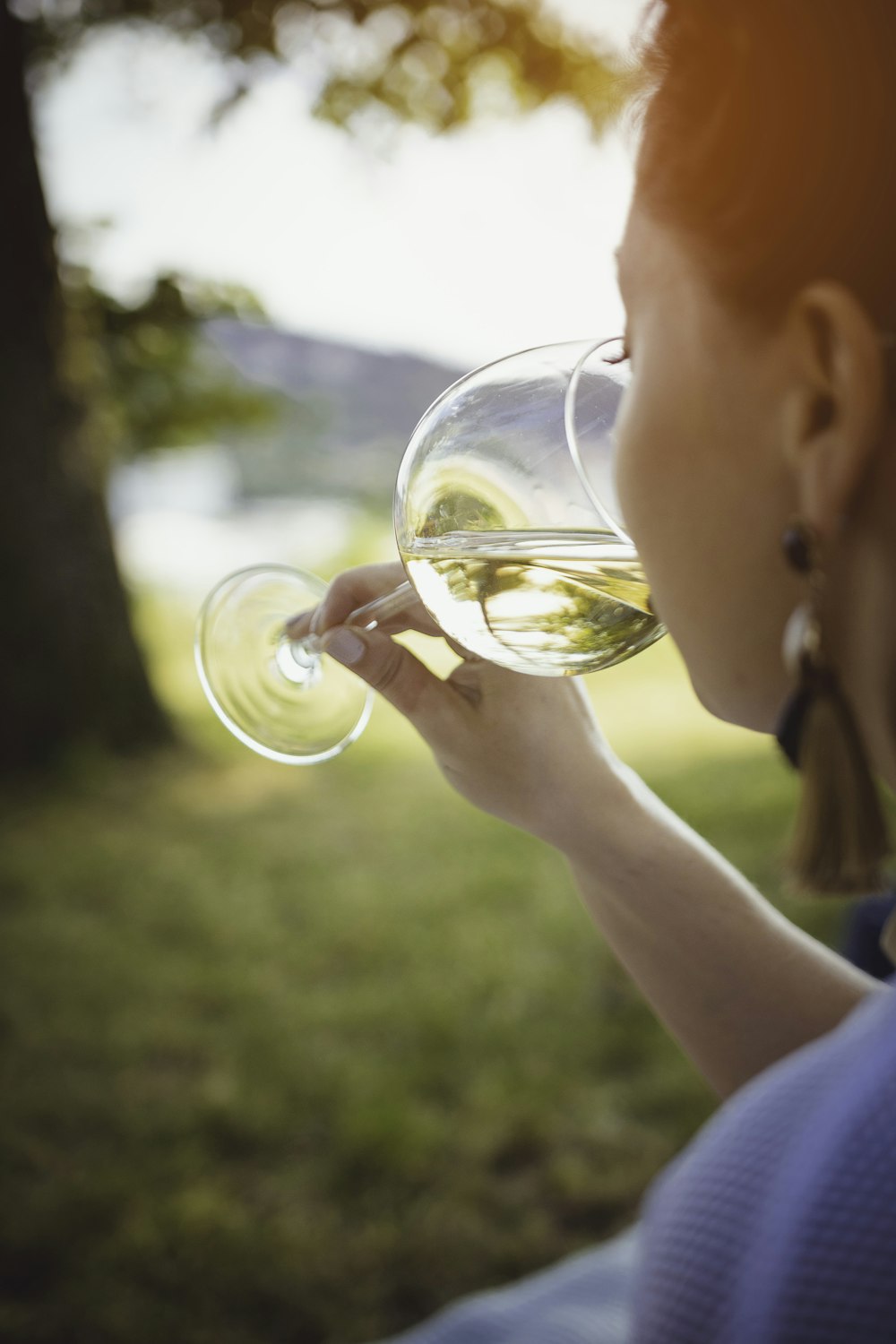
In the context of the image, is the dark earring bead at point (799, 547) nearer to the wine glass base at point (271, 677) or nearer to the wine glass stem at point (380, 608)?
the wine glass stem at point (380, 608)

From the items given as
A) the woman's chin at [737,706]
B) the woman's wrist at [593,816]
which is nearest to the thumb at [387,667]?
the woman's wrist at [593,816]

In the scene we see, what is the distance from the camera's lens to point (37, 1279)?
5.49 ft

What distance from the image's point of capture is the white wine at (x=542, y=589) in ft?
2.50

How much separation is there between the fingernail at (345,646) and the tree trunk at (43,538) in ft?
10.9

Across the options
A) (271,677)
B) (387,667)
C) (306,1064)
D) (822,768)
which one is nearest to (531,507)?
(387,667)

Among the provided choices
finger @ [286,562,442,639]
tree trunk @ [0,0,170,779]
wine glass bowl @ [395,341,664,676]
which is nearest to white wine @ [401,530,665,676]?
wine glass bowl @ [395,341,664,676]

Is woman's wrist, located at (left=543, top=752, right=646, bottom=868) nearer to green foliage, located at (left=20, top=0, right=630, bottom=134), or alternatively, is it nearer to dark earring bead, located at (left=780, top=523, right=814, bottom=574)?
dark earring bead, located at (left=780, top=523, right=814, bottom=574)

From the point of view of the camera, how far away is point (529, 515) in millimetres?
774

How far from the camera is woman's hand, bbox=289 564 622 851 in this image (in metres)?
0.89

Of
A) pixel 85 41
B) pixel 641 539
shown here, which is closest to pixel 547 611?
pixel 641 539

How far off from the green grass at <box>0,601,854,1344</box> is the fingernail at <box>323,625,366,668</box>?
122 centimetres

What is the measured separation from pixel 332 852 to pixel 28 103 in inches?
111

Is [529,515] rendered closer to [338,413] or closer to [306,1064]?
[306,1064]

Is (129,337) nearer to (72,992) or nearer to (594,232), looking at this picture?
(72,992)
